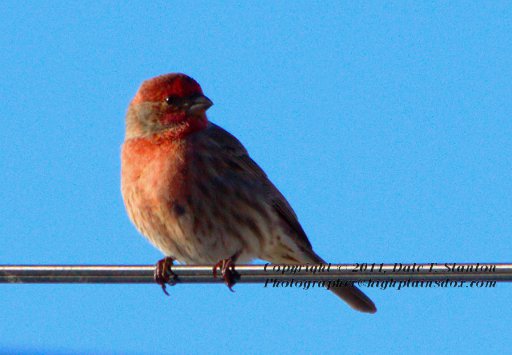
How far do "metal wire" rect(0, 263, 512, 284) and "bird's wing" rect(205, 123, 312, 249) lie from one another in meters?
3.13

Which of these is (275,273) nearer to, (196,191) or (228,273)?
(228,273)

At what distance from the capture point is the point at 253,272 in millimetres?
6863

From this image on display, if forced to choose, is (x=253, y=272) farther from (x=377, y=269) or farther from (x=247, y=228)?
(x=247, y=228)

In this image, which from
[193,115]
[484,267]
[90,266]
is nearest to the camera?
[484,267]

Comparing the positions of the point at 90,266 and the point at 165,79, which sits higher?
the point at 165,79

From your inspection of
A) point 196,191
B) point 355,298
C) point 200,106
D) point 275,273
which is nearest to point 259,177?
point 200,106

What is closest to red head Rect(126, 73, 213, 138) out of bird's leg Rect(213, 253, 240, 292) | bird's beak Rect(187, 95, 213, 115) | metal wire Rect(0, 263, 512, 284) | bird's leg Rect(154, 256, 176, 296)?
bird's beak Rect(187, 95, 213, 115)

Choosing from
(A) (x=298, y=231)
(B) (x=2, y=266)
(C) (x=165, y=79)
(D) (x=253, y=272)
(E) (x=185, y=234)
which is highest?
(C) (x=165, y=79)

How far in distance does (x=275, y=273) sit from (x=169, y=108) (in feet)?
14.2

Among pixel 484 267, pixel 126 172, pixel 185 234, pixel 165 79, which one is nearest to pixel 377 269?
pixel 484 267

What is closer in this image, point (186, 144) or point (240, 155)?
point (186, 144)

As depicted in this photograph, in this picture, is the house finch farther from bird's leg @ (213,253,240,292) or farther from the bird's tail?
bird's leg @ (213,253,240,292)

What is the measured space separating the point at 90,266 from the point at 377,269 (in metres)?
1.93

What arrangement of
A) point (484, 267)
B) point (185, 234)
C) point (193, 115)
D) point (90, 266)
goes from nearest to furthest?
point (484, 267) → point (90, 266) → point (185, 234) → point (193, 115)
